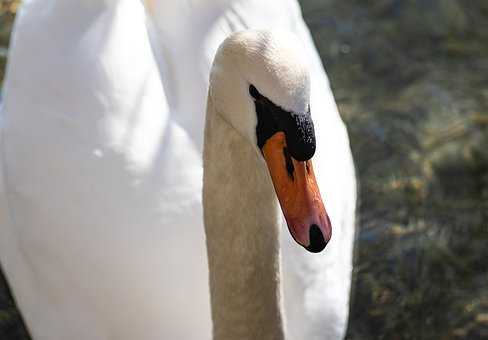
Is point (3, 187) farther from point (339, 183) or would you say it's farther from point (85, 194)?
point (339, 183)

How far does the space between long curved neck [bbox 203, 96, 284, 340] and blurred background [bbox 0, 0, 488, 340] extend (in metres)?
1.00

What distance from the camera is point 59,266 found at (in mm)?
3334

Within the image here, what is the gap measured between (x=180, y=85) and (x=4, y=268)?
92cm

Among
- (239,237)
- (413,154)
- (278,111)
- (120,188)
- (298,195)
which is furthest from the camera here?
(413,154)

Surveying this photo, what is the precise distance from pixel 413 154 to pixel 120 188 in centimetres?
156

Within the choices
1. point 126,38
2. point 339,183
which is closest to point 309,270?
point 339,183

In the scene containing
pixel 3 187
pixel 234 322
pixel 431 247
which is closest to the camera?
pixel 234 322

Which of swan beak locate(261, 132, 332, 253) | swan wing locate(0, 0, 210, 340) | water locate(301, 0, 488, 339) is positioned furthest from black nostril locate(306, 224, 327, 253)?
water locate(301, 0, 488, 339)

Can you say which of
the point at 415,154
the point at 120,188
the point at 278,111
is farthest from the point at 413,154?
the point at 278,111

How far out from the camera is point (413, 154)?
14.2ft

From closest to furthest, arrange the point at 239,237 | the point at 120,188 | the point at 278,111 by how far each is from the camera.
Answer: the point at 278,111 < the point at 239,237 < the point at 120,188

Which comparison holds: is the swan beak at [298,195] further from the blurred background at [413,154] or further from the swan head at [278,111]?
the blurred background at [413,154]

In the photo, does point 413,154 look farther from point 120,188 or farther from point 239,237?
point 239,237

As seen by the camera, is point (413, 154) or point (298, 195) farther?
point (413, 154)
